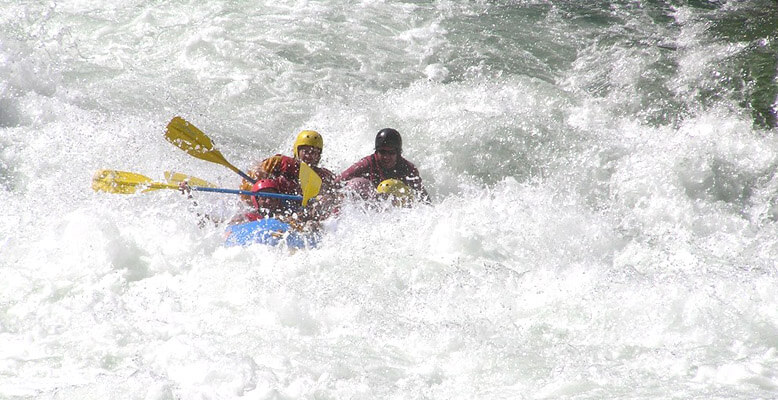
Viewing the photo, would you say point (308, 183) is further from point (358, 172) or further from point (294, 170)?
point (358, 172)

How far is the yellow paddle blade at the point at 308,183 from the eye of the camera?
529 cm

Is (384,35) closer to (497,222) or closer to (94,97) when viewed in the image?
(94,97)

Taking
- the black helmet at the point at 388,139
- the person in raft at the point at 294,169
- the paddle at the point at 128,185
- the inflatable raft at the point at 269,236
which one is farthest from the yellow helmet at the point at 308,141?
the inflatable raft at the point at 269,236

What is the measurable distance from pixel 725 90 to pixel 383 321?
17.7ft

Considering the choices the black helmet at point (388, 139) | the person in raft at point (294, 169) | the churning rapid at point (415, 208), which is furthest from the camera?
the black helmet at point (388, 139)

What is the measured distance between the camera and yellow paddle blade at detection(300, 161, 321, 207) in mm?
5285

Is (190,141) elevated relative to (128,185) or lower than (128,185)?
elevated

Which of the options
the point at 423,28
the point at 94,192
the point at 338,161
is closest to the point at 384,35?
the point at 423,28

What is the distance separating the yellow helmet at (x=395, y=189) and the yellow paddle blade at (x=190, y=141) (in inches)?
44.9

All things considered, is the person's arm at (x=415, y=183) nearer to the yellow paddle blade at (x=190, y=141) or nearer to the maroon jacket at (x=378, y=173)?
the maroon jacket at (x=378, y=173)

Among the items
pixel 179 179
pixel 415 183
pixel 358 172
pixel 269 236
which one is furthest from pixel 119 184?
pixel 415 183

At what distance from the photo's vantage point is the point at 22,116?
281 inches

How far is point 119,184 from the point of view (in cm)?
541

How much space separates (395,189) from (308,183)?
715 mm
